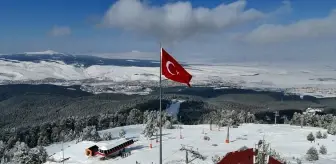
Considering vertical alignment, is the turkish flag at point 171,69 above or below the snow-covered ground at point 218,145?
above

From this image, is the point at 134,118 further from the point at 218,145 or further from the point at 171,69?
the point at 171,69

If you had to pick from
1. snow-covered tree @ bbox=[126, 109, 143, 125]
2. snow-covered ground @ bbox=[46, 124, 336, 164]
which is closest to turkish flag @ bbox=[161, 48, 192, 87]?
snow-covered ground @ bbox=[46, 124, 336, 164]

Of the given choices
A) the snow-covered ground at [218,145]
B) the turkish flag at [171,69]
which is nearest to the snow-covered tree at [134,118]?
the snow-covered ground at [218,145]

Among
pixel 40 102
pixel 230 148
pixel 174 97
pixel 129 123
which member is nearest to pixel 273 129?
pixel 230 148

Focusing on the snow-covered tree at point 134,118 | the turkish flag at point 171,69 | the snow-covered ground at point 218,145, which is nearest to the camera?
the turkish flag at point 171,69

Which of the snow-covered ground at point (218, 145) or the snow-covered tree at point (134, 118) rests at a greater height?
the snow-covered ground at point (218, 145)

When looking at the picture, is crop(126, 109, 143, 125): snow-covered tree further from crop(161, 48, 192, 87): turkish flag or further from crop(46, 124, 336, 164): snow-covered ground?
crop(161, 48, 192, 87): turkish flag

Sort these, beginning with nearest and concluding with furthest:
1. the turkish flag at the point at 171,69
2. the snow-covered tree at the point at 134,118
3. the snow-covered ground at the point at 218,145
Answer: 1. the turkish flag at the point at 171,69
2. the snow-covered ground at the point at 218,145
3. the snow-covered tree at the point at 134,118

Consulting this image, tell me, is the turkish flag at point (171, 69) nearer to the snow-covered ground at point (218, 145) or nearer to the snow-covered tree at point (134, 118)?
the snow-covered ground at point (218, 145)

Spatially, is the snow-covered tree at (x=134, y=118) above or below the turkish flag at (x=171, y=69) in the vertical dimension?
below

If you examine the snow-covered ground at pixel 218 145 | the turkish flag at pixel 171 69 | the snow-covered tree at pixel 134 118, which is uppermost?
the turkish flag at pixel 171 69

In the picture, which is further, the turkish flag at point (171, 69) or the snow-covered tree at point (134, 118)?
the snow-covered tree at point (134, 118)

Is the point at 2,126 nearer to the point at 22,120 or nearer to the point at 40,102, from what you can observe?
the point at 22,120
